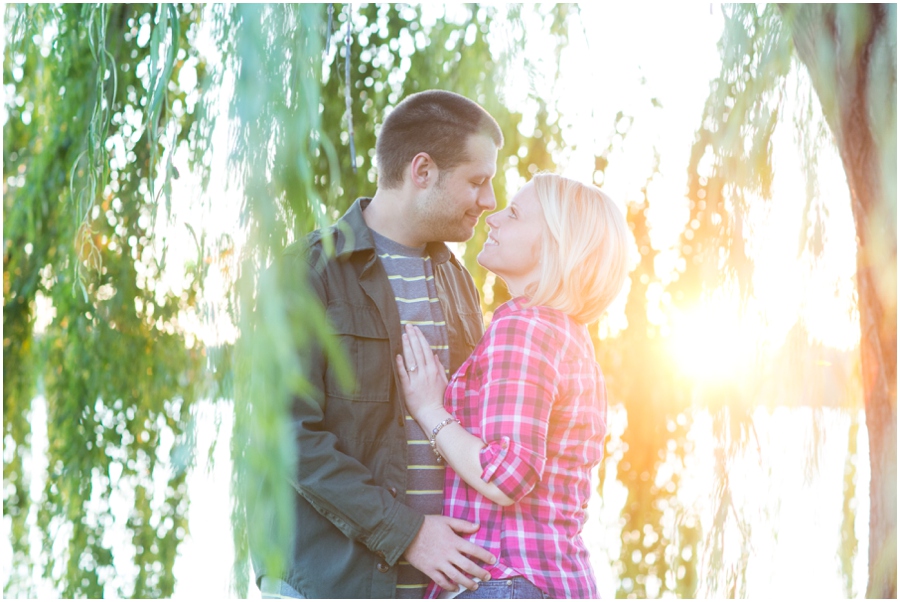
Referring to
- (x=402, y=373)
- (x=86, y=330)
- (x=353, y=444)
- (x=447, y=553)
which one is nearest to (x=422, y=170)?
(x=402, y=373)

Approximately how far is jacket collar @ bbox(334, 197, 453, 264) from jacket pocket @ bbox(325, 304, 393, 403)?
98mm

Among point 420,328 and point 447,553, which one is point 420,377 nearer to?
point 420,328

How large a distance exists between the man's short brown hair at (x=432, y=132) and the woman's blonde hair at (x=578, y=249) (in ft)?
0.84

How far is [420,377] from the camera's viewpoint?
1.29 metres

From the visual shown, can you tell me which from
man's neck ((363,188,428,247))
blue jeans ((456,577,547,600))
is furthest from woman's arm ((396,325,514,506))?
man's neck ((363,188,428,247))

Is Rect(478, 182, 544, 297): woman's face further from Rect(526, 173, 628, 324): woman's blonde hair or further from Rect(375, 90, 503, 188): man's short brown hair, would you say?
Rect(375, 90, 503, 188): man's short brown hair

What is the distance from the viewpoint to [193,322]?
2.20m

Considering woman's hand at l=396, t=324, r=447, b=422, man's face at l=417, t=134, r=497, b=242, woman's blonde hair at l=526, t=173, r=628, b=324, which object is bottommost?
woman's hand at l=396, t=324, r=447, b=422

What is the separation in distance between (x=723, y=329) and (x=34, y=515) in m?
1.74

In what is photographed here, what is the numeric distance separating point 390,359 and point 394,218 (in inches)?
11.4

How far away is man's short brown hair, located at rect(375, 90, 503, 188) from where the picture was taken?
60.1 inches

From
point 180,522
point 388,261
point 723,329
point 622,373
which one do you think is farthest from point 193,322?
point 723,329

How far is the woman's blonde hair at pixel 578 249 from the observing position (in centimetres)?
127

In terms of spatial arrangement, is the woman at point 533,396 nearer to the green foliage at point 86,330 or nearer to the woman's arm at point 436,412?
the woman's arm at point 436,412
